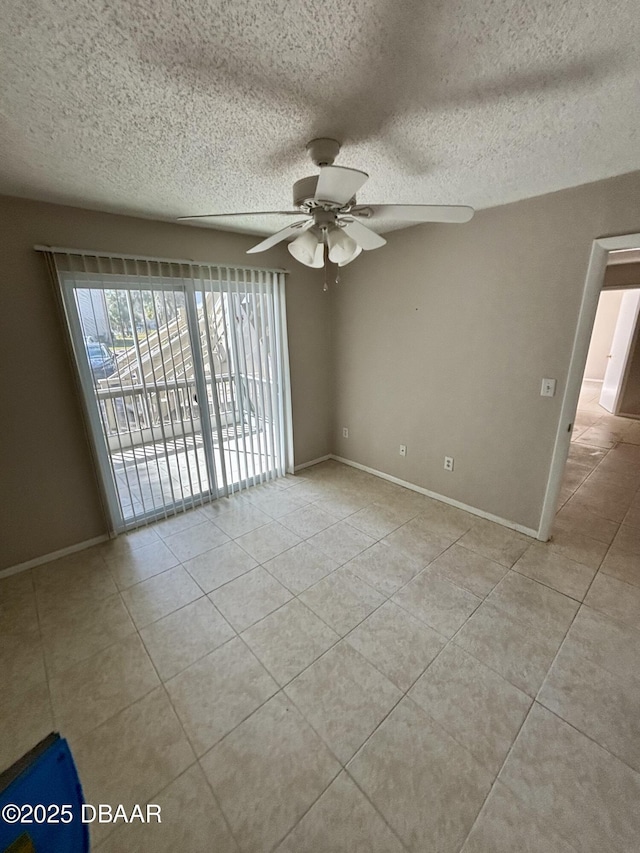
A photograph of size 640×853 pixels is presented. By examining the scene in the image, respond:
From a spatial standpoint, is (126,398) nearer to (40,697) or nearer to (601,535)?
(40,697)

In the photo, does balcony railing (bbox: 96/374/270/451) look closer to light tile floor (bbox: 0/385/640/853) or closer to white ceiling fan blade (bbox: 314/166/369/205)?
light tile floor (bbox: 0/385/640/853)

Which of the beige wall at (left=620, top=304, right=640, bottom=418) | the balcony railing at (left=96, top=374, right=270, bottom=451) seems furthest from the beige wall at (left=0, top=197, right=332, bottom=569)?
the beige wall at (left=620, top=304, right=640, bottom=418)

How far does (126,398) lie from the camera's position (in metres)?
2.53

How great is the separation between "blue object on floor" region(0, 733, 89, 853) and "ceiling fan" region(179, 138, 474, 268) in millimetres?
1619

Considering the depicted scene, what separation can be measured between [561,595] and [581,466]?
2303 millimetres

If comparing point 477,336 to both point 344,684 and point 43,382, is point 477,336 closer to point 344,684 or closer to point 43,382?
point 344,684

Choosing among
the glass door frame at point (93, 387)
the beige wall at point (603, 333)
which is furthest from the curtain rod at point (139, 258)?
the beige wall at point (603, 333)

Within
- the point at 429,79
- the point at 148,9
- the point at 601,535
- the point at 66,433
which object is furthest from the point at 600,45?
the point at 66,433

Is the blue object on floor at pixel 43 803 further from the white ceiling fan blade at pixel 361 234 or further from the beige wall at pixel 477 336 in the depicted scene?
the beige wall at pixel 477 336

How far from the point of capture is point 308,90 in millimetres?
1152

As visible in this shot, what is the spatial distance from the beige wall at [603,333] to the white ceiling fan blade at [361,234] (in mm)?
8220

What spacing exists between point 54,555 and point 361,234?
2909 mm

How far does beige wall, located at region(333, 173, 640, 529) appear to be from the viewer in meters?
2.13

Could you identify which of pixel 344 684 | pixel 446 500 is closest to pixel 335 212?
pixel 344 684
